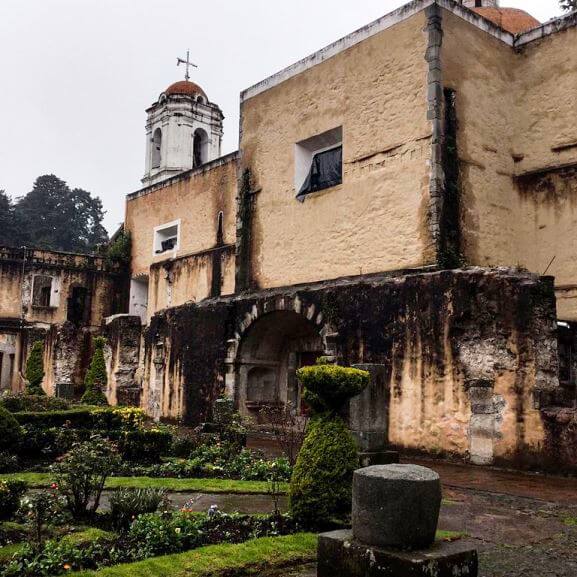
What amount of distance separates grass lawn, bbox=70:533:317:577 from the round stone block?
0.87 m

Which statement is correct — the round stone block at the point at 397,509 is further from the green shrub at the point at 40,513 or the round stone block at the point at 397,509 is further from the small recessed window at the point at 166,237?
the small recessed window at the point at 166,237

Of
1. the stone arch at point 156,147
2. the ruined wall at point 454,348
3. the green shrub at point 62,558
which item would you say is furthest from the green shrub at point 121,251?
the green shrub at point 62,558

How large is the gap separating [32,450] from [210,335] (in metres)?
6.88

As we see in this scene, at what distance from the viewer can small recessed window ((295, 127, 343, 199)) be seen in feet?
55.0

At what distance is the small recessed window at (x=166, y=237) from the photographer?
27031mm

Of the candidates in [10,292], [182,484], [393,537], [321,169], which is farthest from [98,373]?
[393,537]

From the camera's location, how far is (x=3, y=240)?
4766 centimetres

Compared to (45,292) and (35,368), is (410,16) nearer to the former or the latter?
(35,368)

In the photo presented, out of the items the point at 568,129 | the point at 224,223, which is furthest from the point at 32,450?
the point at 224,223

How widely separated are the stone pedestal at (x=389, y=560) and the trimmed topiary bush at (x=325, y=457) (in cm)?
136

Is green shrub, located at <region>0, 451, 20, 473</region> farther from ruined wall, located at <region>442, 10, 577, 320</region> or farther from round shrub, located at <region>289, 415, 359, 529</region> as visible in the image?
ruined wall, located at <region>442, 10, 577, 320</region>

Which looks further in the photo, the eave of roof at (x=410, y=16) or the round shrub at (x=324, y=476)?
the eave of roof at (x=410, y=16)

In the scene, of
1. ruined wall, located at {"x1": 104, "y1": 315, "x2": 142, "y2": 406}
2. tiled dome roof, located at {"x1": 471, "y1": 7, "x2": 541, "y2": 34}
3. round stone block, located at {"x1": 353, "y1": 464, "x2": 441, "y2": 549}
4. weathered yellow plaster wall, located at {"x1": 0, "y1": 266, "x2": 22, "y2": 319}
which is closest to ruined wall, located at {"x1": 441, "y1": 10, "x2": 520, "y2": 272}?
tiled dome roof, located at {"x1": 471, "y1": 7, "x2": 541, "y2": 34}

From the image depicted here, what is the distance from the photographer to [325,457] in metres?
6.28
